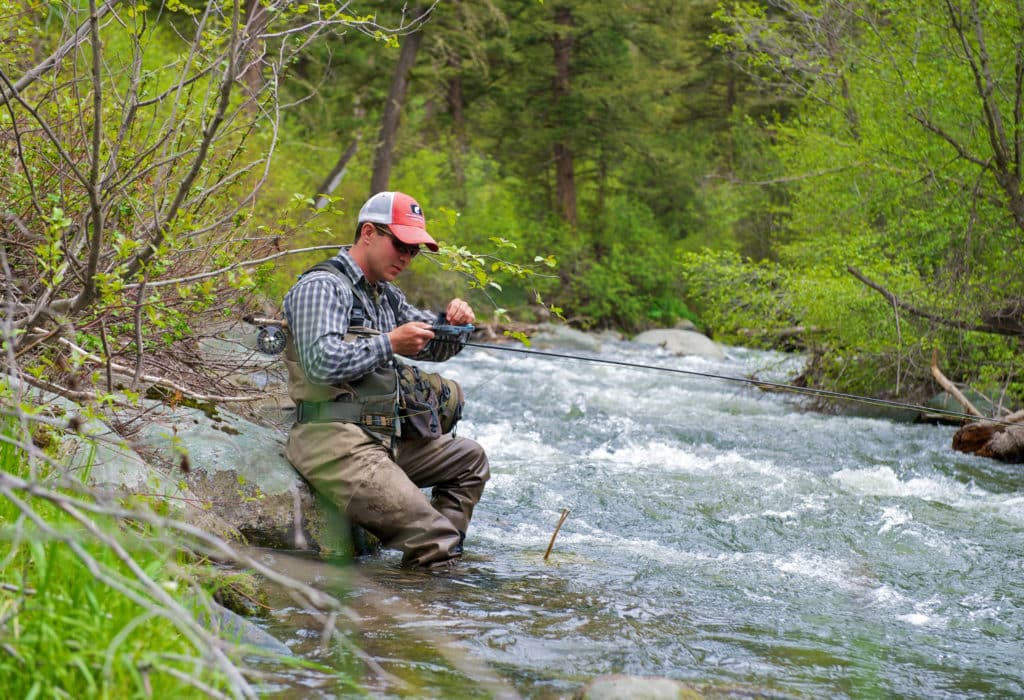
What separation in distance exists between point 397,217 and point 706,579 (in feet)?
6.89

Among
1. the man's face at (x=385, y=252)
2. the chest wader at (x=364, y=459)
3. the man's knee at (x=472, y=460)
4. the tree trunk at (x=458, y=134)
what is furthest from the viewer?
the tree trunk at (x=458, y=134)

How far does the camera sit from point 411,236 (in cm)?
423

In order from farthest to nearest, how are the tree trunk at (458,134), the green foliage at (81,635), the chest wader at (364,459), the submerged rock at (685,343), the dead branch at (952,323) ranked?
the tree trunk at (458,134), the submerged rock at (685,343), the dead branch at (952,323), the chest wader at (364,459), the green foliage at (81,635)

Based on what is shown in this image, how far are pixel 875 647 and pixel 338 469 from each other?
7.30ft

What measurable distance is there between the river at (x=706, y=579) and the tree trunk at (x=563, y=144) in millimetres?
17165

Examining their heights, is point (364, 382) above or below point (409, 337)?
below

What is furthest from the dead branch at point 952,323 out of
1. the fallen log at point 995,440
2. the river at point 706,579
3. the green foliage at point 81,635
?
the green foliage at point 81,635

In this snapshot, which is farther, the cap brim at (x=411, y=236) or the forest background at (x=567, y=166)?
the cap brim at (x=411, y=236)

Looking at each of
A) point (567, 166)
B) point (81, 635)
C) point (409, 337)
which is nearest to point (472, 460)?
point (409, 337)

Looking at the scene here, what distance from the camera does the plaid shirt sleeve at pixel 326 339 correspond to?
3975 mm

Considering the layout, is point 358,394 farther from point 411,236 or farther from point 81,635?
point 81,635

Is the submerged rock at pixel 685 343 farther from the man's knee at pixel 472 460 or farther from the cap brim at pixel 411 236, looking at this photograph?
the cap brim at pixel 411 236

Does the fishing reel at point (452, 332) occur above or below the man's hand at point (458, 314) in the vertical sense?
below

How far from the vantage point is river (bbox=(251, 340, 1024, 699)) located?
3168mm
